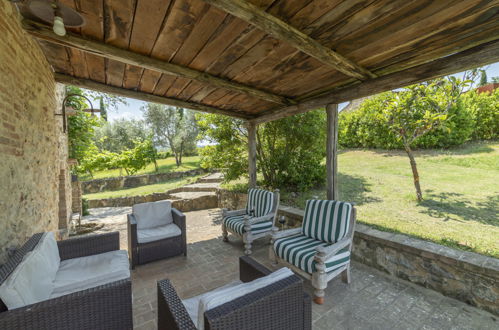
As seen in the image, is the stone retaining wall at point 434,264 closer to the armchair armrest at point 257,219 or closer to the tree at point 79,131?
the armchair armrest at point 257,219

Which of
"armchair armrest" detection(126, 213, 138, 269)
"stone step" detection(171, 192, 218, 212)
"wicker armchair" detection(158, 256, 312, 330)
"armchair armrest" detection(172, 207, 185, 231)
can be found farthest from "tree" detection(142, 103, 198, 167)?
"wicker armchair" detection(158, 256, 312, 330)

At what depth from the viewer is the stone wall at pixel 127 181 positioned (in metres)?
14.4

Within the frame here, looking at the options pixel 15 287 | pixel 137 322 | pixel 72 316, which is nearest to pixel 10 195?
pixel 15 287

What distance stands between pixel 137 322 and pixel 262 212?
8.54 feet

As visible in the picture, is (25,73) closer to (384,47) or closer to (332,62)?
(332,62)

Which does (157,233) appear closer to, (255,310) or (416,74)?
(255,310)

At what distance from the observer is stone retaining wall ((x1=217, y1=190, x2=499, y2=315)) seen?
2.27 meters

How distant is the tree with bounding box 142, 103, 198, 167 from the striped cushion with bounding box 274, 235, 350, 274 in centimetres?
1850

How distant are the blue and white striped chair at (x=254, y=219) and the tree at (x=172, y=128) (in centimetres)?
1690

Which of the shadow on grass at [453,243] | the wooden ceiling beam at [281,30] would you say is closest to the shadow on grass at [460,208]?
the shadow on grass at [453,243]

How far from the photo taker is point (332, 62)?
Answer: 245 centimetres

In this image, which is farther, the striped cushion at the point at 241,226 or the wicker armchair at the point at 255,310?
the striped cushion at the point at 241,226

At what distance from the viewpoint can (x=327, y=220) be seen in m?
3.10

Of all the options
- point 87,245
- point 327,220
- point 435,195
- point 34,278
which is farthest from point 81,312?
point 435,195
